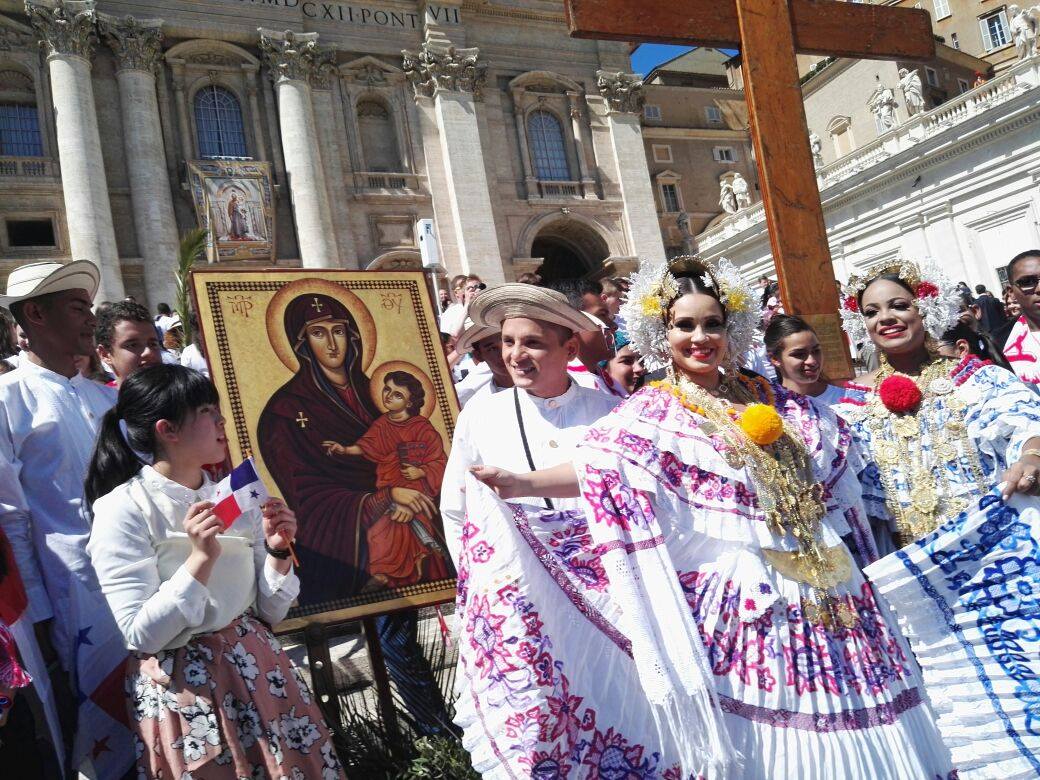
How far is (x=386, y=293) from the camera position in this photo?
15.4ft

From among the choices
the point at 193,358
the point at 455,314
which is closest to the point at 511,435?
the point at 193,358

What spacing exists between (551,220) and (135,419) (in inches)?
993

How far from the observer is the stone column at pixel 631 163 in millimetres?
28406

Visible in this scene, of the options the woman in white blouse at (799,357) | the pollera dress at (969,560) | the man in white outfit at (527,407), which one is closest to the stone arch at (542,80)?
the woman in white blouse at (799,357)

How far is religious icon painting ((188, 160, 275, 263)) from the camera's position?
74.0ft

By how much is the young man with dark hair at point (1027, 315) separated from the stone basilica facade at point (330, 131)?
19.9m

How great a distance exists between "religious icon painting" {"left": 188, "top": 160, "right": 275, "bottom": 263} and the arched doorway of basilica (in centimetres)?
887

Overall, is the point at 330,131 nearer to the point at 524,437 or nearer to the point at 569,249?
the point at 569,249

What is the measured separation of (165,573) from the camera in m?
2.77

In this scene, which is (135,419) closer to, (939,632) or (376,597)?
(376,597)

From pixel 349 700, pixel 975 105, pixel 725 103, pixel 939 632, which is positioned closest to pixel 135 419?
pixel 349 700

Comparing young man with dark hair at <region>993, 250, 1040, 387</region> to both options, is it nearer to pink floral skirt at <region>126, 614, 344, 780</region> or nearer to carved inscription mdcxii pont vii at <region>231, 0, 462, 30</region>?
pink floral skirt at <region>126, 614, 344, 780</region>

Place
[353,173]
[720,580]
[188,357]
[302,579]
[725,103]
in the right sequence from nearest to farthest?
[720,580] < [302,579] < [188,357] < [353,173] < [725,103]

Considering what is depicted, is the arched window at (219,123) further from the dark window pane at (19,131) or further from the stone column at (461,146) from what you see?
the stone column at (461,146)
